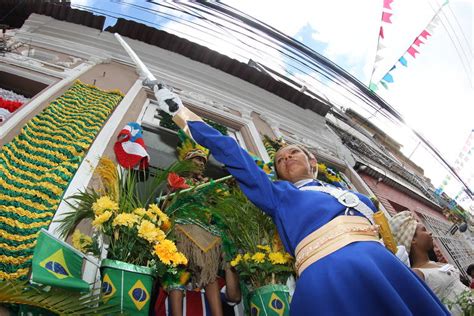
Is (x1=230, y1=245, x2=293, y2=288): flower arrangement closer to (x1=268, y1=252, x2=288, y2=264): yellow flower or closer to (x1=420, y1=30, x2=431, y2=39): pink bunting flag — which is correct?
(x1=268, y1=252, x2=288, y2=264): yellow flower

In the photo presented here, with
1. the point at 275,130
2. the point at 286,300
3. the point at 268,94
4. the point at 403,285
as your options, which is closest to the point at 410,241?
the point at 286,300

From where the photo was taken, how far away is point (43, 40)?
5785 mm

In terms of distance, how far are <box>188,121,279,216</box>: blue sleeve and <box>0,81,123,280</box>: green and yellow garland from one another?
51.9 inches

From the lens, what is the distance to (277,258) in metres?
2.39

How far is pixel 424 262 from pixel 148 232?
2.53m

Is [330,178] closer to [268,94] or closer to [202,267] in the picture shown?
[202,267]

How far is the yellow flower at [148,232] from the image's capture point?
2.03m

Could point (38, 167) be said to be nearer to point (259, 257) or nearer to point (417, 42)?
point (259, 257)

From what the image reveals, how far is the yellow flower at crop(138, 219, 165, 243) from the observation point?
6.66ft

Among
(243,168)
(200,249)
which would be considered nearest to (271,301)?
(200,249)

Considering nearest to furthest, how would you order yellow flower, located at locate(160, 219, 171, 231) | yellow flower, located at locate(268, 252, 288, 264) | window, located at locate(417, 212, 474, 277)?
yellow flower, located at locate(160, 219, 171, 231) < yellow flower, located at locate(268, 252, 288, 264) < window, located at locate(417, 212, 474, 277)

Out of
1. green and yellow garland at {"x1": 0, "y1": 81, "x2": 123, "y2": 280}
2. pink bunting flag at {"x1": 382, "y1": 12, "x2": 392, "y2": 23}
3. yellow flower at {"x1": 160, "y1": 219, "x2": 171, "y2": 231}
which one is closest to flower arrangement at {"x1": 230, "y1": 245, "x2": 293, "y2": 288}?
yellow flower at {"x1": 160, "y1": 219, "x2": 171, "y2": 231}

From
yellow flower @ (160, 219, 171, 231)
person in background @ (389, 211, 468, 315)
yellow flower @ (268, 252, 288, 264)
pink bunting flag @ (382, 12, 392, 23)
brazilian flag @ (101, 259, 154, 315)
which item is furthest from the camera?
pink bunting flag @ (382, 12, 392, 23)

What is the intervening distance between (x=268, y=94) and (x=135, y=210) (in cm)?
581
